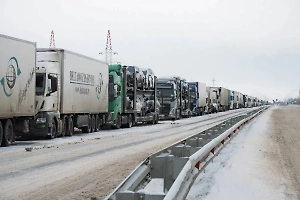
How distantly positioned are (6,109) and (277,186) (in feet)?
38.3

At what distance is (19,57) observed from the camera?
771 inches

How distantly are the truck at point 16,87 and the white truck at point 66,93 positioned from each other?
3.51ft

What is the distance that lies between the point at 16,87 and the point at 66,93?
4792 millimetres

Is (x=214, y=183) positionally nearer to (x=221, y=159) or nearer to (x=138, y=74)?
(x=221, y=159)

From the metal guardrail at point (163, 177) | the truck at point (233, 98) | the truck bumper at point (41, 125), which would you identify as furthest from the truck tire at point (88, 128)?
the truck at point (233, 98)

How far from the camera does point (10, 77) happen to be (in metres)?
19.0

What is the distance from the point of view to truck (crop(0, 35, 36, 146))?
18438 mm

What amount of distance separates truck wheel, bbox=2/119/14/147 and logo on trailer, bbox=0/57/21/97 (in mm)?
1076

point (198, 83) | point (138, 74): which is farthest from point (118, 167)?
point (198, 83)

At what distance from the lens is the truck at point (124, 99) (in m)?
32.0

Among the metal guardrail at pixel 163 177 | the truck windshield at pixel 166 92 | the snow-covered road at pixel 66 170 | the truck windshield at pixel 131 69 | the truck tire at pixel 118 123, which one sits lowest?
the snow-covered road at pixel 66 170

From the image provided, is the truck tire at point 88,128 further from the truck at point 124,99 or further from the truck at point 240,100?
the truck at point 240,100

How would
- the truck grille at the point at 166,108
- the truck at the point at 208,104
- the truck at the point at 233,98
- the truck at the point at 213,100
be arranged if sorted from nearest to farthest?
the truck grille at the point at 166,108, the truck at the point at 208,104, the truck at the point at 213,100, the truck at the point at 233,98

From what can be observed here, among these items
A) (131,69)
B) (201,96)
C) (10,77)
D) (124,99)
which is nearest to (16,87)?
(10,77)
